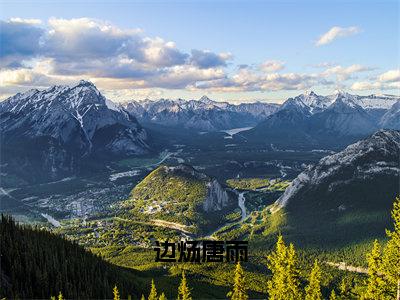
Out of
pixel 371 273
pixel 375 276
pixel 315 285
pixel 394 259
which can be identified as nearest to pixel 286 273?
pixel 315 285

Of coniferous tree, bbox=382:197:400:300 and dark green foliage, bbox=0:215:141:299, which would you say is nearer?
coniferous tree, bbox=382:197:400:300

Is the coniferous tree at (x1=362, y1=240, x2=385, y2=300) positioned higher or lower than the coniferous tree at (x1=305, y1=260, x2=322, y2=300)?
higher

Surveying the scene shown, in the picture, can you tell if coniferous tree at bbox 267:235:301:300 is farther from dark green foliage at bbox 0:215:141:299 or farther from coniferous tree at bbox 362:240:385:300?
dark green foliage at bbox 0:215:141:299

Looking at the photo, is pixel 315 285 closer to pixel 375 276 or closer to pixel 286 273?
pixel 286 273

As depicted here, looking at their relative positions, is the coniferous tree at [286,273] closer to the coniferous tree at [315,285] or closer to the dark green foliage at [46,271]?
the coniferous tree at [315,285]

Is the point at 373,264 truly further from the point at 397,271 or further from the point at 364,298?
the point at 364,298

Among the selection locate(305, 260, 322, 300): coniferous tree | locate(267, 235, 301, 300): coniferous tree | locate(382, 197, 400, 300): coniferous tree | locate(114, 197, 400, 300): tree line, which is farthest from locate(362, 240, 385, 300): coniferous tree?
locate(267, 235, 301, 300): coniferous tree

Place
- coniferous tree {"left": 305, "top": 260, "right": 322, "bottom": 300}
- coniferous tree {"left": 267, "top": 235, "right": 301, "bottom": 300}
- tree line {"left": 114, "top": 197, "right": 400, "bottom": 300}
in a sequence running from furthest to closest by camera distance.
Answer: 1. coniferous tree {"left": 305, "top": 260, "right": 322, "bottom": 300}
2. coniferous tree {"left": 267, "top": 235, "right": 301, "bottom": 300}
3. tree line {"left": 114, "top": 197, "right": 400, "bottom": 300}

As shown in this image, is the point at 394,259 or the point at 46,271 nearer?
the point at 394,259

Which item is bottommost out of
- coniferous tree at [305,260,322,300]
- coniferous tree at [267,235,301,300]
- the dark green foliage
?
the dark green foliage
